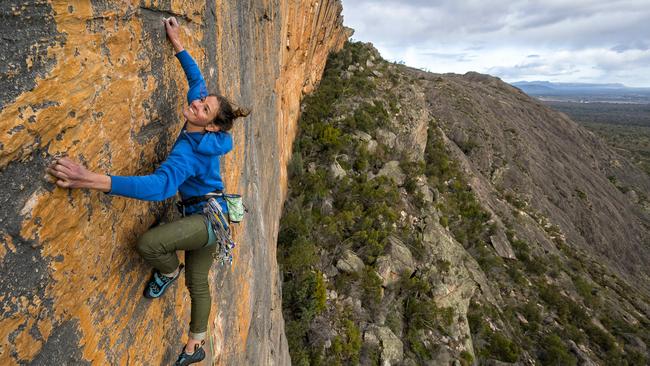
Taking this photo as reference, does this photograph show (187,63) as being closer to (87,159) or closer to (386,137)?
(87,159)

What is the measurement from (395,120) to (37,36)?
26.0m

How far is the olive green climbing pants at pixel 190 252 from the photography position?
2.60m

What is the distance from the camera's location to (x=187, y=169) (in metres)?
2.58

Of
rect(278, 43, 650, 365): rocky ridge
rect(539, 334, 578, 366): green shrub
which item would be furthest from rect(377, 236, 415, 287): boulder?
rect(539, 334, 578, 366): green shrub

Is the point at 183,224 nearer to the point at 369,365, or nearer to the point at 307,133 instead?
the point at 369,365

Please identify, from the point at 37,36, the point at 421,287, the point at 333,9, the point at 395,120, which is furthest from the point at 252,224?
the point at 395,120

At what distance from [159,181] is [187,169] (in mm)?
315

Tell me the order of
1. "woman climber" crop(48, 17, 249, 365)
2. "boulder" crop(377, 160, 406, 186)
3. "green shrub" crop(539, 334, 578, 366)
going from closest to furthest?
"woman climber" crop(48, 17, 249, 365) < "green shrub" crop(539, 334, 578, 366) < "boulder" crop(377, 160, 406, 186)

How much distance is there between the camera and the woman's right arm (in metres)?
2.91

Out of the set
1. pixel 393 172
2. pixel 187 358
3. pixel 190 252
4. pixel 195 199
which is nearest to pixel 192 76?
pixel 195 199

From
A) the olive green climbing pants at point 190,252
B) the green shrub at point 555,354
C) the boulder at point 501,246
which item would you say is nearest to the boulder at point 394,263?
the green shrub at point 555,354

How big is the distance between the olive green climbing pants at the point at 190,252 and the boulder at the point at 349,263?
13.2 metres

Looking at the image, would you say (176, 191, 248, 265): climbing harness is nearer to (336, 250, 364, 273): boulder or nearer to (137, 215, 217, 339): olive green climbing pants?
(137, 215, 217, 339): olive green climbing pants

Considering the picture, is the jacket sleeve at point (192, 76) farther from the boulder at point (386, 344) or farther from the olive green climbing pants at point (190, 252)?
the boulder at point (386, 344)
